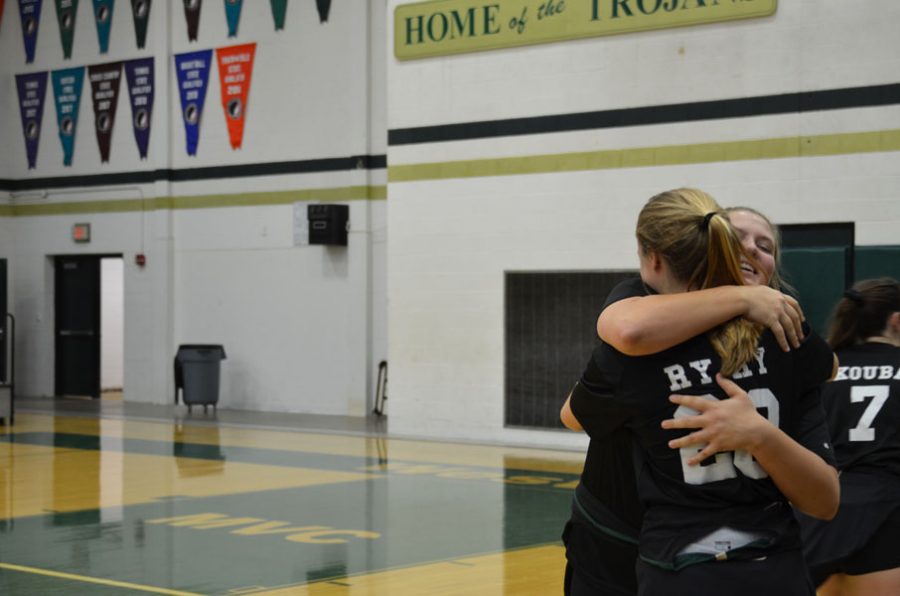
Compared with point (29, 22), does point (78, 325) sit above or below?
below

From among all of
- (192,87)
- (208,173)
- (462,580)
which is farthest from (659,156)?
(192,87)

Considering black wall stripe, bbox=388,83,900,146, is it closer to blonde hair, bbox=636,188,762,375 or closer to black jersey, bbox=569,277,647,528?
black jersey, bbox=569,277,647,528

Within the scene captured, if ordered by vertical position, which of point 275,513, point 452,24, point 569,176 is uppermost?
point 452,24

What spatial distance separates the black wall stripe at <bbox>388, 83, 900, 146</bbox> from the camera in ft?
49.5

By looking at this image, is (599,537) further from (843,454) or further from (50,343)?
(50,343)

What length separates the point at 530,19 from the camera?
57.7ft

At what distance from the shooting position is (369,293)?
21797 millimetres

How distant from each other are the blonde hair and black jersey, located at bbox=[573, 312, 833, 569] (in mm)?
42

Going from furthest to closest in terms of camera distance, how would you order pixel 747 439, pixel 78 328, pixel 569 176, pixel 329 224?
pixel 78 328
pixel 329 224
pixel 569 176
pixel 747 439

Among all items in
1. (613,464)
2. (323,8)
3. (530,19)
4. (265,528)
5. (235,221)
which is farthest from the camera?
(235,221)

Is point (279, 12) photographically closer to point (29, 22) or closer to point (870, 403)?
point (29, 22)

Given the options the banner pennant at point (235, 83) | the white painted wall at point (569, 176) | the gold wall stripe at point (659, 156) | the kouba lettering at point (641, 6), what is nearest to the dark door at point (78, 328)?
the banner pennant at point (235, 83)

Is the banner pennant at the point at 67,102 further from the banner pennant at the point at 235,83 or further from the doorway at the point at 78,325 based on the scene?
the banner pennant at the point at 235,83

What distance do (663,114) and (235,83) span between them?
371 inches
